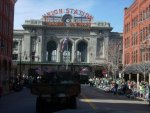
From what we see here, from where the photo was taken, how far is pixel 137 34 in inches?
2773

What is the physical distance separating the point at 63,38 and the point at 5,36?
70439 mm

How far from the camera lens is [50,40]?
140 meters

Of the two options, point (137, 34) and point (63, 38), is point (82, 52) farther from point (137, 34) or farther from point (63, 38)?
point (137, 34)

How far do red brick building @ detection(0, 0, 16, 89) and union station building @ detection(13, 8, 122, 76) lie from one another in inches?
2245

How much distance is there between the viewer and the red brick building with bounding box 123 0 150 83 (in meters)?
63.5

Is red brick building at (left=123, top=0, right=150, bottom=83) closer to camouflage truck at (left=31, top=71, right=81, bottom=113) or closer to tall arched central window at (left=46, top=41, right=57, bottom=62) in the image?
camouflage truck at (left=31, top=71, right=81, bottom=113)

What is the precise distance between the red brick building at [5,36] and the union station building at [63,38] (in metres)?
57.0

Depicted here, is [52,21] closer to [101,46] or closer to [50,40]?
[50,40]

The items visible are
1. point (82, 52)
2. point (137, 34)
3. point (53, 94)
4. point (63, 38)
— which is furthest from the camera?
point (82, 52)

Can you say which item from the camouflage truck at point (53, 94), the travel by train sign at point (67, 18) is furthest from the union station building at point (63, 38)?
the camouflage truck at point (53, 94)

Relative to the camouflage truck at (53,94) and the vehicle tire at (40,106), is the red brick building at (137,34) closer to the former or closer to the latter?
the camouflage truck at (53,94)

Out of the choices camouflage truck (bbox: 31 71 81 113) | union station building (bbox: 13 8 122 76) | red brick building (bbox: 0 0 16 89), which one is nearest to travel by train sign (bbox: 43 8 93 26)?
union station building (bbox: 13 8 122 76)

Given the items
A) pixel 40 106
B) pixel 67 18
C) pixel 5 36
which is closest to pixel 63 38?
pixel 67 18

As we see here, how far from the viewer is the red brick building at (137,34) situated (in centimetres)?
6346
